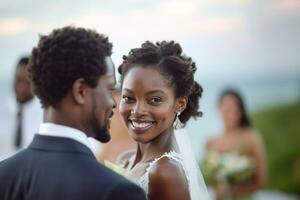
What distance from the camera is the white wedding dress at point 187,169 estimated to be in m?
2.28

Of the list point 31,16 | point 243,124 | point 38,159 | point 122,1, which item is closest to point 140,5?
point 122,1

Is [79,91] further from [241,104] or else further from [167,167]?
[241,104]

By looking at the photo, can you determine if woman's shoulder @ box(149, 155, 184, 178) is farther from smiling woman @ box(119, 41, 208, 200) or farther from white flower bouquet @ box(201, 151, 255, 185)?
white flower bouquet @ box(201, 151, 255, 185)

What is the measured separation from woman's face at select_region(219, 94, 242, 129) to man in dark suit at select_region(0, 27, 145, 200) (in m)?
3.67

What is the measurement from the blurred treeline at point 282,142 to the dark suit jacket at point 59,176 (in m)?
4.17

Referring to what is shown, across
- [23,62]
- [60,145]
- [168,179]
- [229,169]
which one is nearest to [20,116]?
[23,62]

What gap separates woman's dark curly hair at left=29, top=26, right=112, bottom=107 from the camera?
177 centimetres

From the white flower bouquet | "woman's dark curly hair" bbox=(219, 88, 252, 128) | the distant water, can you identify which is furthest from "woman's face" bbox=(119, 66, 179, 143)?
"woman's dark curly hair" bbox=(219, 88, 252, 128)

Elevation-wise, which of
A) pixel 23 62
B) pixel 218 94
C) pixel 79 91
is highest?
pixel 23 62

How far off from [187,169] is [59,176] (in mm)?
641

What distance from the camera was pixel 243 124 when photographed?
5.43m

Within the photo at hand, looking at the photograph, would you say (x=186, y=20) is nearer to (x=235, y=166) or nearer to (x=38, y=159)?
(x=235, y=166)

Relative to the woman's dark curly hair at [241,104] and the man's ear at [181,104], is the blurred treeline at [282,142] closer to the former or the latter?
the woman's dark curly hair at [241,104]

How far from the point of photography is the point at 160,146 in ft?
7.80
